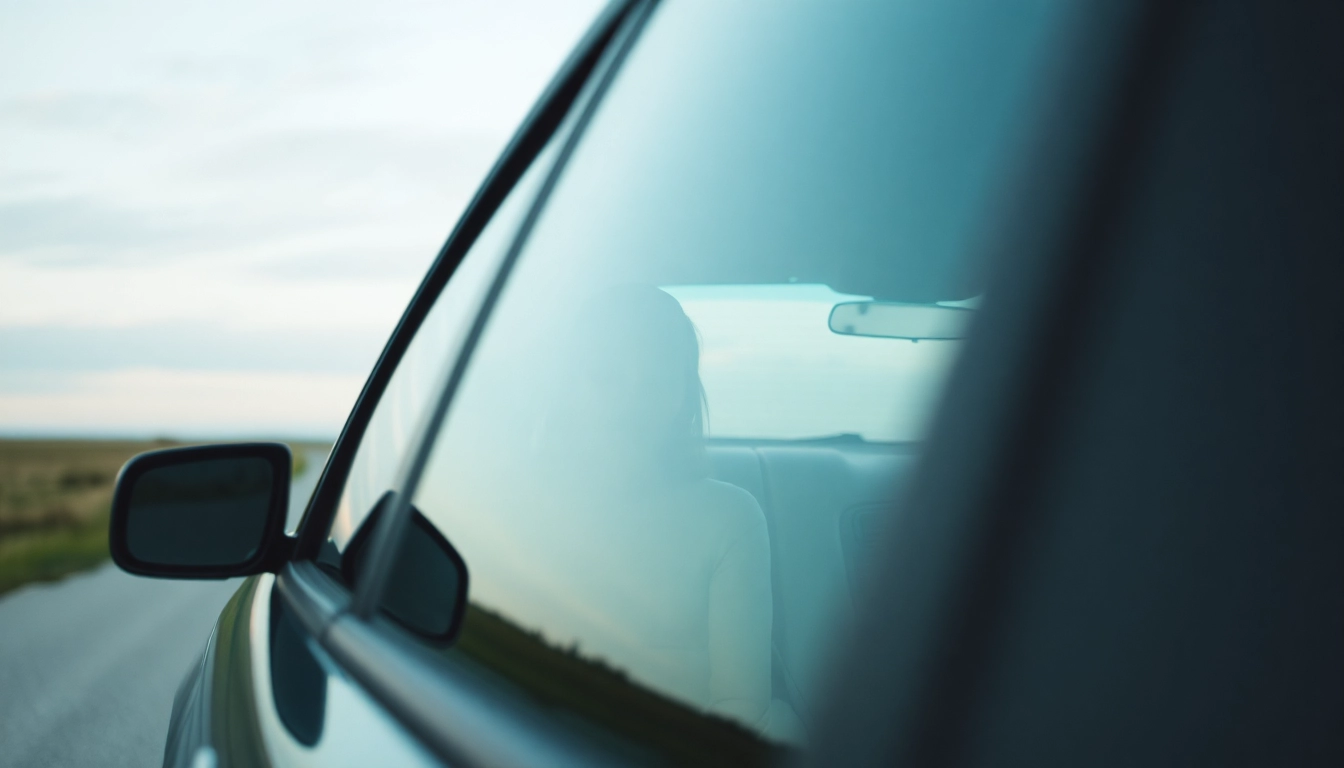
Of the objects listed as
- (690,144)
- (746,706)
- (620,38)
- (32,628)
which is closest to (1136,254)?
(746,706)

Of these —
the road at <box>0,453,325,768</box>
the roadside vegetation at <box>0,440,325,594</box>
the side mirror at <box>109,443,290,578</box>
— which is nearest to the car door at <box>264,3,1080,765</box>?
the side mirror at <box>109,443,290,578</box>

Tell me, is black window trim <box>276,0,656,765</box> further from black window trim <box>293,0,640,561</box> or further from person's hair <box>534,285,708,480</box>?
person's hair <box>534,285,708,480</box>

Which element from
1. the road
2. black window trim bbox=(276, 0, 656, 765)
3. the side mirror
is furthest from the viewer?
the road

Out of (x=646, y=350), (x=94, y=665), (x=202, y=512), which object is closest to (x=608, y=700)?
(x=646, y=350)

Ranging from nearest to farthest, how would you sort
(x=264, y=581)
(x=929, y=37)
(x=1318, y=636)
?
(x=1318, y=636) → (x=929, y=37) → (x=264, y=581)

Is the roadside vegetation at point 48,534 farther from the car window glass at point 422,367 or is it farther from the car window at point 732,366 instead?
the car window at point 732,366

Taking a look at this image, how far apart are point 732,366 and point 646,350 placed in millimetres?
139

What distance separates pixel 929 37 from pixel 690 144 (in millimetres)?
430

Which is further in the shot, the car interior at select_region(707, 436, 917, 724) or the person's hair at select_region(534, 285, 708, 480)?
the person's hair at select_region(534, 285, 708, 480)

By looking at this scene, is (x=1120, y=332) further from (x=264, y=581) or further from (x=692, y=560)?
(x=264, y=581)

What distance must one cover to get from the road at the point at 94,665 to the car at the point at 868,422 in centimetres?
176

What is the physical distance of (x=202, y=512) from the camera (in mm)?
2113

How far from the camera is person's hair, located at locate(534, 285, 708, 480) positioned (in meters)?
1.05

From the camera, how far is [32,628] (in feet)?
26.1
